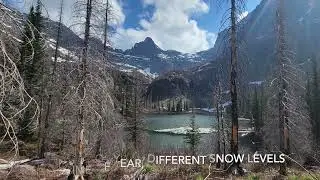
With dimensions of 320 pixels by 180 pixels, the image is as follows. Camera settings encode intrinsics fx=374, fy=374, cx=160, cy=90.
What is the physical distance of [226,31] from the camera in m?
18.7

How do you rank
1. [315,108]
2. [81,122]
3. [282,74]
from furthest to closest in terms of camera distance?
[315,108] < [282,74] < [81,122]

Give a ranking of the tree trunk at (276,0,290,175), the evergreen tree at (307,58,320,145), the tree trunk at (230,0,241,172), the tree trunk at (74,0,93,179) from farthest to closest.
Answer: the evergreen tree at (307,58,320,145) → the tree trunk at (276,0,290,175) → the tree trunk at (230,0,241,172) → the tree trunk at (74,0,93,179)

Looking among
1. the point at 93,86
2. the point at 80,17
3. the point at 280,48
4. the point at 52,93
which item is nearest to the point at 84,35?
the point at 80,17

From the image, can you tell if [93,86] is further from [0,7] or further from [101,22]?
[0,7]

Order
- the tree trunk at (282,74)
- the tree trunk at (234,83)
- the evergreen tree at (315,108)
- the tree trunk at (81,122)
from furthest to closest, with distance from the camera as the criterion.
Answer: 1. the evergreen tree at (315,108)
2. the tree trunk at (282,74)
3. the tree trunk at (234,83)
4. the tree trunk at (81,122)

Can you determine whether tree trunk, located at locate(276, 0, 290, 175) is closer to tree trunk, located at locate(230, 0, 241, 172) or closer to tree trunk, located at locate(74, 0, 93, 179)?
tree trunk, located at locate(230, 0, 241, 172)

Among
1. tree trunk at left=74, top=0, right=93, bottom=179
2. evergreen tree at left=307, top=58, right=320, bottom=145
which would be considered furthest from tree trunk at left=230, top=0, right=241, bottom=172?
evergreen tree at left=307, top=58, right=320, bottom=145

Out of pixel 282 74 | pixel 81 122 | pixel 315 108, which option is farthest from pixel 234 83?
pixel 315 108

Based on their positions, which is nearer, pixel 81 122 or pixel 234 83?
pixel 81 122

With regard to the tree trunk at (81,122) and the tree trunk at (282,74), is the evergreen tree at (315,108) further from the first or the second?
the tree trunk at (81,122)

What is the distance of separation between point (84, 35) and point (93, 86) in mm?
2481

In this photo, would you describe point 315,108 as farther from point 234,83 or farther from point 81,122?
point 81,122

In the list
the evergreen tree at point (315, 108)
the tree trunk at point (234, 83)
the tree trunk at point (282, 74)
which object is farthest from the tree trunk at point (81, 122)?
the evergreen tree at point (315, 108)

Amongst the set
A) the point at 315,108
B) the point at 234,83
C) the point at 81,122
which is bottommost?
the point at 81,122
